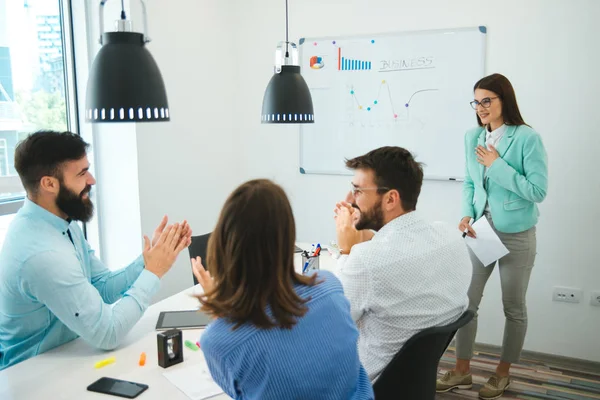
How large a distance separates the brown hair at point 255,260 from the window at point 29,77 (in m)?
2.28

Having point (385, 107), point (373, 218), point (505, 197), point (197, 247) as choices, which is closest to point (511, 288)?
point (505, 197)

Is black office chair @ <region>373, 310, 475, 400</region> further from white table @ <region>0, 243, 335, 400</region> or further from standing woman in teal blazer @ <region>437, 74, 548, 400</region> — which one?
standing woman in teal blazer @ <region>437, 74, 548, 400</region>

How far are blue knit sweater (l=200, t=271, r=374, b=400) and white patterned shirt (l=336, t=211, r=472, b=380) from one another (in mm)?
318

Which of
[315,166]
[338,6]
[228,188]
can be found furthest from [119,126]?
[338,6]

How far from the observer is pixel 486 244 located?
9.61 feet

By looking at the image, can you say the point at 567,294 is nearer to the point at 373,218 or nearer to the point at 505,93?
the point at 505,93

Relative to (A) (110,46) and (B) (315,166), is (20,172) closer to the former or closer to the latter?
(A) (110,46)

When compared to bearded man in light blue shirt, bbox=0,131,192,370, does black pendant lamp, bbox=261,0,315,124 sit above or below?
above

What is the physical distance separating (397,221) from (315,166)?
2.38 meters

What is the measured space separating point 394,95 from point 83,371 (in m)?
2.82

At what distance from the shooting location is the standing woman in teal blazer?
2.82 metres

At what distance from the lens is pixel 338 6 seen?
12.9 ft

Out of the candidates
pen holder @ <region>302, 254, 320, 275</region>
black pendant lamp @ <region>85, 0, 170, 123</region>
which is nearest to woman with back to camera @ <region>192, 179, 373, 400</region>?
black pendant lamp @ <region>85, 0, 170, 123</region>

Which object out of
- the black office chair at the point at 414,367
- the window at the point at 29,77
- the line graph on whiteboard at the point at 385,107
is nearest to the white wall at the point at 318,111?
the line graph on whiteboard at the point at 385,107
